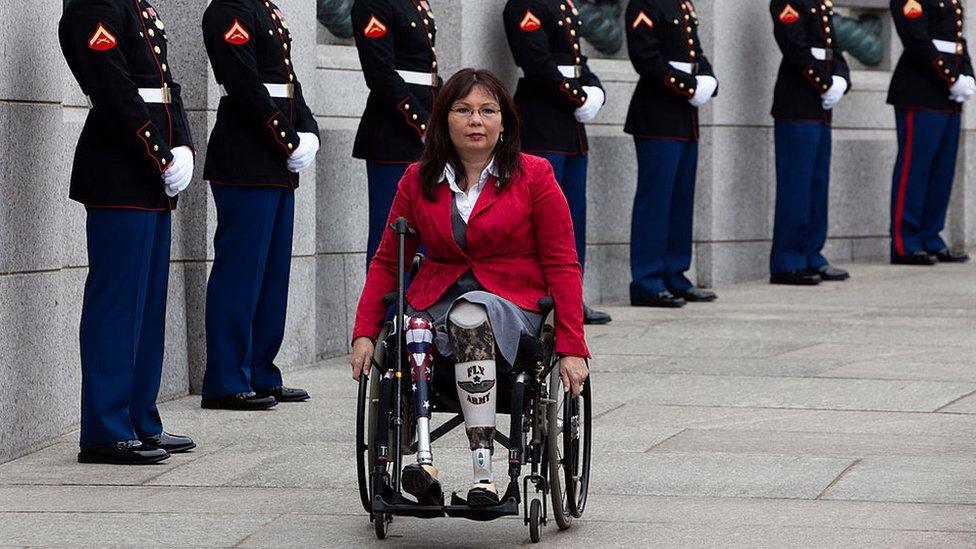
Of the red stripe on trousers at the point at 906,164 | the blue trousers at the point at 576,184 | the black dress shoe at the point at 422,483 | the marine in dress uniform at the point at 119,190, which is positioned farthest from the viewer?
the red stripe on trousers at the point at 906,164

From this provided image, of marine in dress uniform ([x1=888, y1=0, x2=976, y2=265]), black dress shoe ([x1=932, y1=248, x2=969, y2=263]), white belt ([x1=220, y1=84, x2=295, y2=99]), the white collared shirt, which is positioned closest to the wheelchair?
the white collared shirt

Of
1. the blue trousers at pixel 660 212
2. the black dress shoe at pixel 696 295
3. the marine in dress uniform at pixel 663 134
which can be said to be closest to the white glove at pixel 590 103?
the marine in dress uniform at pixel 663 134

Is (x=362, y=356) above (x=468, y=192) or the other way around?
the other way around

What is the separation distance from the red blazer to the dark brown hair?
0.03 meters

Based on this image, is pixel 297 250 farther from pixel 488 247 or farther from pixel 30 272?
pixel 488 247

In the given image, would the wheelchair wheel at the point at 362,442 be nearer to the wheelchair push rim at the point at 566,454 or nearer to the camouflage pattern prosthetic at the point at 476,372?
the camouflage pattern prosthetic at the point at 476,372

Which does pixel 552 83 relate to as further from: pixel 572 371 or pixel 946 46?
pixel 572 371

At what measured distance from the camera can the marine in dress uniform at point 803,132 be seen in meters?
13.6

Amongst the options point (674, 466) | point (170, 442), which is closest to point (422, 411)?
point (674, 466)

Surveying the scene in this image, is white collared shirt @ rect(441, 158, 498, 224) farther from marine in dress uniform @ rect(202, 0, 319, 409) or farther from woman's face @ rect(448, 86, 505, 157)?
marine in dress uniform @ rect(202, 0, 319, 409)

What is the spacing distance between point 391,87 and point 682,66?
3090 millimetres

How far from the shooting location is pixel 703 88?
12539 millimetres

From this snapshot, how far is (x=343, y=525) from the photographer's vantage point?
6.23 meters

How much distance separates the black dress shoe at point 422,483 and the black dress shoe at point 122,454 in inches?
78.4
